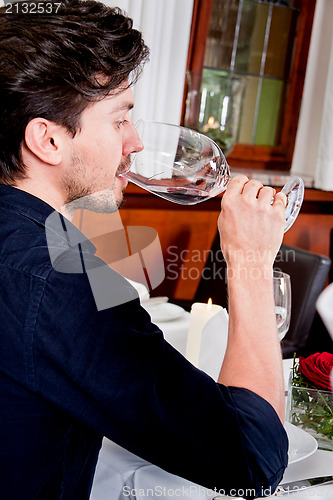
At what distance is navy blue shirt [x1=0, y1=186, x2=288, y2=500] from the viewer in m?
0.67

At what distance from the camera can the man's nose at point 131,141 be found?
97 cm

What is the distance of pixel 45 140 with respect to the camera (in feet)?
2.78

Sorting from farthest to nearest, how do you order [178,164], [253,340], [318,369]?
[178,164] → [318,369] → [253,340]

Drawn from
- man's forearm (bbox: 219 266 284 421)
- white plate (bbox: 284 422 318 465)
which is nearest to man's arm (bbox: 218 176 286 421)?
man's forearm (bbox: 219 266 284 421)

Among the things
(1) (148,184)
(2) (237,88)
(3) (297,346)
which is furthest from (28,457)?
(2) (237,88)

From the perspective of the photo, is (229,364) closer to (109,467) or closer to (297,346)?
(109,467)

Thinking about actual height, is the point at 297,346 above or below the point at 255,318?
below

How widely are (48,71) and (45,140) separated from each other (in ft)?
0.30

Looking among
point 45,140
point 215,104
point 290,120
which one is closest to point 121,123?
point 45,140

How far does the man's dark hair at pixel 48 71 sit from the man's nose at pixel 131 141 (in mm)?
105

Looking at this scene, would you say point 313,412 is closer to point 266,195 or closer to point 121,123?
point 266,195

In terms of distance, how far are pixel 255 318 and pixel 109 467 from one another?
0.30 metres

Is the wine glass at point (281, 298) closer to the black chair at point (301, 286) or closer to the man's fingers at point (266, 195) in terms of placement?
the man's fingers at point (266, 195)

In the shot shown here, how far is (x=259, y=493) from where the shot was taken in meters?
0.73
